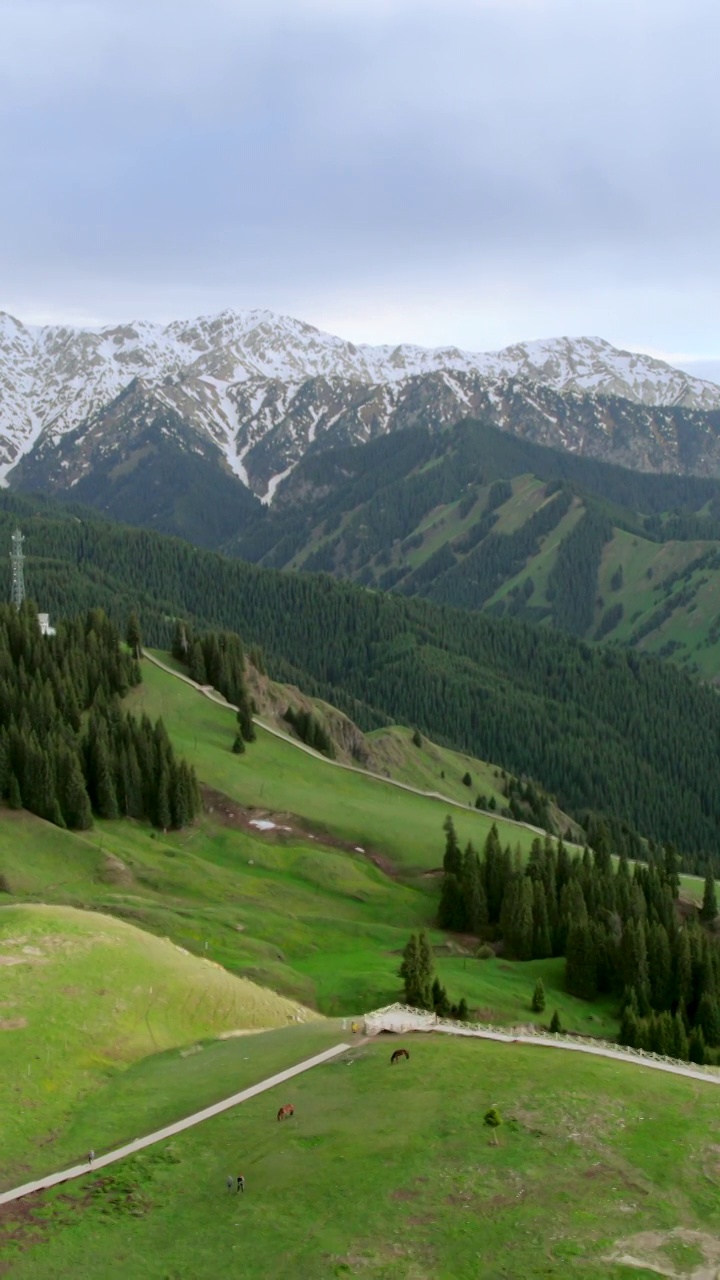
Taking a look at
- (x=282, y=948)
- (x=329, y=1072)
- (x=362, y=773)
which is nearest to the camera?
(x=329, y=1072)

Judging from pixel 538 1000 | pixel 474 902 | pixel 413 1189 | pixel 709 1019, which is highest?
pixel 413 1189

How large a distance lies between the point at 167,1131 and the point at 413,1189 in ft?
48.4

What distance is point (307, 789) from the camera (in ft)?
545

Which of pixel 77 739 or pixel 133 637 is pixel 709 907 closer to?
pixel 77 739

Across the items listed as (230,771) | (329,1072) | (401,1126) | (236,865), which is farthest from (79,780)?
(401,1126)

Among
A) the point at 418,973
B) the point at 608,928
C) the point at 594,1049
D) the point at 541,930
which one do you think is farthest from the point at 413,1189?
the point at 541,930

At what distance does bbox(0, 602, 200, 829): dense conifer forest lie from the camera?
132 m

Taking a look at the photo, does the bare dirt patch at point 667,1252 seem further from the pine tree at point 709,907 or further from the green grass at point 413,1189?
the pine tree at point 709,907

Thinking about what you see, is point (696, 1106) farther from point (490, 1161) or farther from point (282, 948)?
point (282, 948)

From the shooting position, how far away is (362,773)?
18700 cm

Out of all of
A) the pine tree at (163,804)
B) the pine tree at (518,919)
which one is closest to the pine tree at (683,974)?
the pine tree at (518,919)

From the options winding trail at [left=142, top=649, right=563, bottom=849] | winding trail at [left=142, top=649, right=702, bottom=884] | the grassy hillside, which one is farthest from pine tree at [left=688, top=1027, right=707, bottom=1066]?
winding trail at [left=142, top=649, right=563, bottom=849]

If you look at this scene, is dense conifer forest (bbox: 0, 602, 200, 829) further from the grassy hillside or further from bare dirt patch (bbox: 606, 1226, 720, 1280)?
bare dirt patch (bbox: 606, 1226, 720, 1280)

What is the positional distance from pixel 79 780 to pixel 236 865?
21.6 metres
